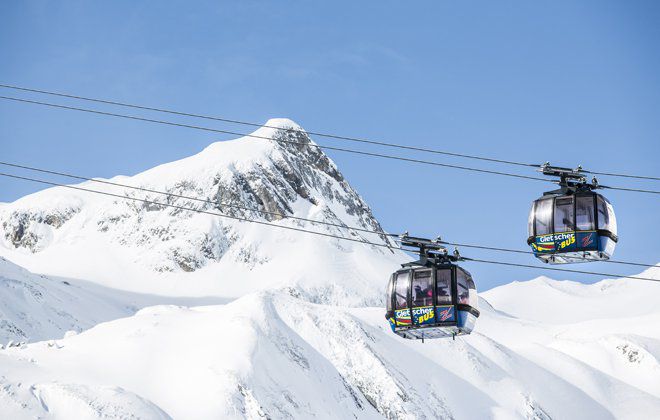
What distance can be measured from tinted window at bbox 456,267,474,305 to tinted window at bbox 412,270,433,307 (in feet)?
3.30

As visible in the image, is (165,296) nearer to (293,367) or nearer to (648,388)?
(648,388)

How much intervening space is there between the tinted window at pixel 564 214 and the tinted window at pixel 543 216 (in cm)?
32

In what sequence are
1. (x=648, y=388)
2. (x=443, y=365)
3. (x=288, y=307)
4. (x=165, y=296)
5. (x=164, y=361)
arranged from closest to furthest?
(x=164, y=361), (x=288, y=307), (x=443, y=365), (x=648, y=388), (x=165, y=296)

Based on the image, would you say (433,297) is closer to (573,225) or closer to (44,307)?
(573,225)

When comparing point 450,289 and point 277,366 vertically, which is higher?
point 277,366

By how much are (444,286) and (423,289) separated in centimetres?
82

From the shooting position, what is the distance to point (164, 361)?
7812 cm

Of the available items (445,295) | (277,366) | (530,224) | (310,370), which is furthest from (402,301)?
(310,370)

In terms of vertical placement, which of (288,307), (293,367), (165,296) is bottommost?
(293,367)

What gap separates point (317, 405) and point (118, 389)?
2516 centimetres

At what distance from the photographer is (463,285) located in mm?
39000

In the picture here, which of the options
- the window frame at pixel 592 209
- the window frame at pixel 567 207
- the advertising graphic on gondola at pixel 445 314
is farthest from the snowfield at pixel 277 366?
the window frame at pixel 592 209

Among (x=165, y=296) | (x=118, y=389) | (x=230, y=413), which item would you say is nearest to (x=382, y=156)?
(x=118, y=389)

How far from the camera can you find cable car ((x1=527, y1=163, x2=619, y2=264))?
3809cm
